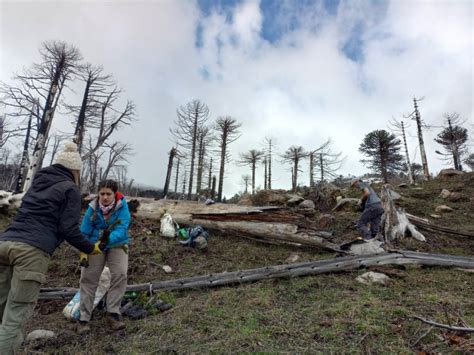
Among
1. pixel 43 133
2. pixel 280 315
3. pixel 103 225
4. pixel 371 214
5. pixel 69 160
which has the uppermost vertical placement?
pixel 43 133

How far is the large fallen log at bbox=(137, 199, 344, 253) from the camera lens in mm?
6246

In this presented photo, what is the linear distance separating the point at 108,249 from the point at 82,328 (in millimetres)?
898

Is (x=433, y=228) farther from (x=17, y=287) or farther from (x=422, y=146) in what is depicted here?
(x=422, y=146)

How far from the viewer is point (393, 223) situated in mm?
6688

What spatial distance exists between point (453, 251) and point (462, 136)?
2386cm

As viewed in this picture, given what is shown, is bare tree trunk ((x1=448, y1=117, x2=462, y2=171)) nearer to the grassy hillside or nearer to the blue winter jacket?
the grassy hillside

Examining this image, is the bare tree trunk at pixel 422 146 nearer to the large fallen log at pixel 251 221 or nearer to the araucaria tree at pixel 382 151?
the araucaria tree at pixel 382 151

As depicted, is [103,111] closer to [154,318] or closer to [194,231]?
[194,231]

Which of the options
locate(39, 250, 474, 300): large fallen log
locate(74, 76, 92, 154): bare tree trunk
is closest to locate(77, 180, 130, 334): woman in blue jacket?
locate(39, 250, 474, 300): large fallen log

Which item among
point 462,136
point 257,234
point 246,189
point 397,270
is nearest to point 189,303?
point 257,234

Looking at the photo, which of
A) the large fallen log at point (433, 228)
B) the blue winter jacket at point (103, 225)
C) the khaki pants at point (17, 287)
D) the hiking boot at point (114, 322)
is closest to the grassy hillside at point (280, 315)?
the hiking boot at point (114, 322)

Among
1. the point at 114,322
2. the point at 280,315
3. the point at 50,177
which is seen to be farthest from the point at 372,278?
the point at 50,177

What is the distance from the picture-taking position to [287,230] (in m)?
6.38

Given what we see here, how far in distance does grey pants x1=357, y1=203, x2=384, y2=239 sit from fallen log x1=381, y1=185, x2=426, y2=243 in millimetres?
183
